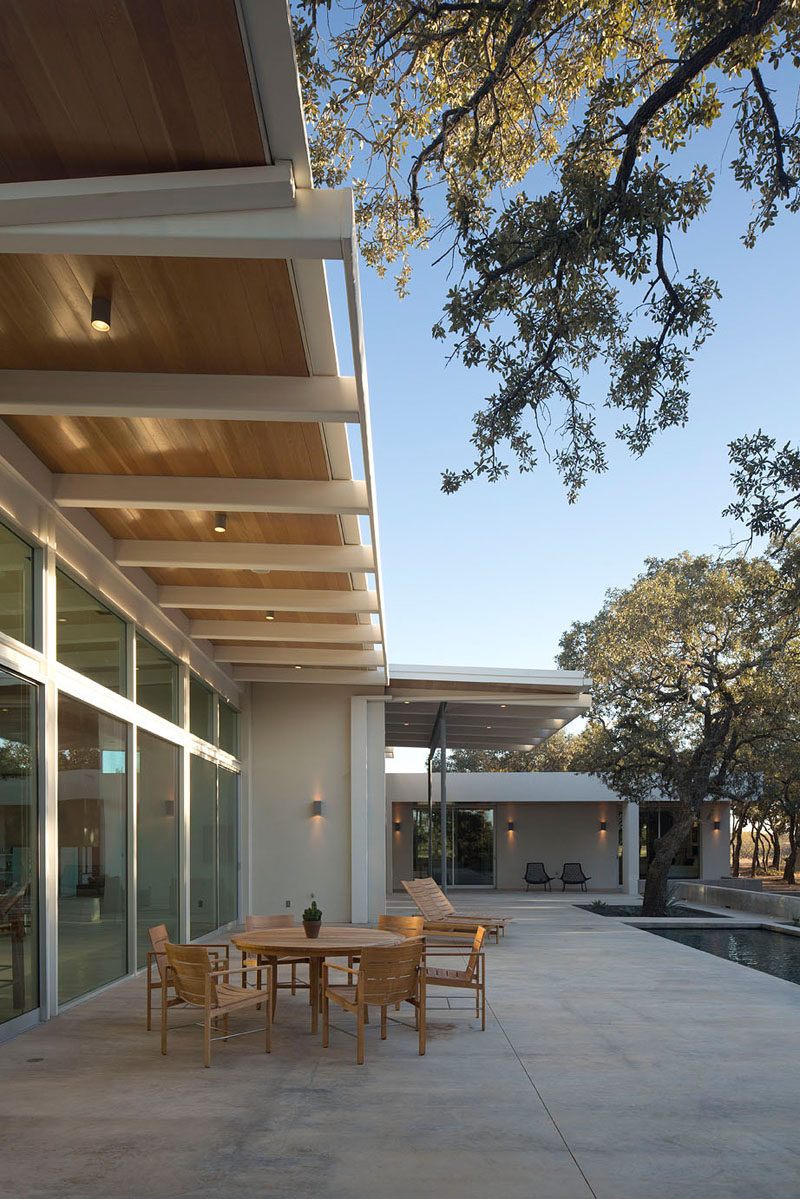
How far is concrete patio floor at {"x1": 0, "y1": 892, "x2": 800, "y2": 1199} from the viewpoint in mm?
4465

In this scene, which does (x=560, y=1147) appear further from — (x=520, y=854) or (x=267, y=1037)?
(x=520, y=854)

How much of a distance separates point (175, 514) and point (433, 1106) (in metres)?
5.47

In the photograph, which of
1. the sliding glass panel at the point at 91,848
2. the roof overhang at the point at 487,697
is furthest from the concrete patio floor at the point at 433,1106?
the roof overhang at the point at 487,697

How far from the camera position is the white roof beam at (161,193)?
14.2 feet

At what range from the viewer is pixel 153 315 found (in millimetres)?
5633

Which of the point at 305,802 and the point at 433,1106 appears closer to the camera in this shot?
the point at 433,1106

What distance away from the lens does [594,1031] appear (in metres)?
7.71

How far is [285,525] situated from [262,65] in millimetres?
5979

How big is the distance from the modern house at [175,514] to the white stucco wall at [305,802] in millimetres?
39

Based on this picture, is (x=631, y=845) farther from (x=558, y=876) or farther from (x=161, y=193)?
(x=161, y=193)

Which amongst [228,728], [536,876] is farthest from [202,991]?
[536,876]

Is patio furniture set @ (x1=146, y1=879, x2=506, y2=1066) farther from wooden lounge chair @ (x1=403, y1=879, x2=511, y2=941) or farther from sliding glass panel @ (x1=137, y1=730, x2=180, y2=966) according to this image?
wooden lounge chair @ (x1=403, y1=879, x2=511, y2=941)

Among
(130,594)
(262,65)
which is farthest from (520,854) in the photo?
(262,65)

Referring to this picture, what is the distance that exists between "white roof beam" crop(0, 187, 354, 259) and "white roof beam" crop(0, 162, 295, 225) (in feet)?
0.21
